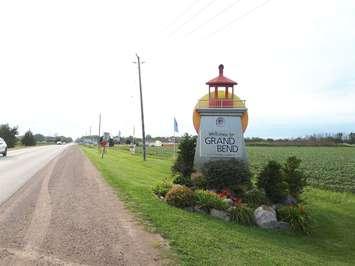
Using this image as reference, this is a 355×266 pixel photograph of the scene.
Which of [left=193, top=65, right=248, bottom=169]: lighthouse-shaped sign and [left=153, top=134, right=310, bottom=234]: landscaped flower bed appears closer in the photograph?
[left=153, top=134, right=310, bottom=234]: landscaped flower bed

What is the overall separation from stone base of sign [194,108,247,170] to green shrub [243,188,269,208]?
2942mm

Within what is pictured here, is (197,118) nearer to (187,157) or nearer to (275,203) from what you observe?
(187,157)

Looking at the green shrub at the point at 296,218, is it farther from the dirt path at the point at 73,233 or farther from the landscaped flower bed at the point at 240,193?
the dirt path at the point at 73,233

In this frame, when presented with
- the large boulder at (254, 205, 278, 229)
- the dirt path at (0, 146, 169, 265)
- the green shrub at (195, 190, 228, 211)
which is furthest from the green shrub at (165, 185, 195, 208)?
the large boulder at (254, 205, 278, 229)

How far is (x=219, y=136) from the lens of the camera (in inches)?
700

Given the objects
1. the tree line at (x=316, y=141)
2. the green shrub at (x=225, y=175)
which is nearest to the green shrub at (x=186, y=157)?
the green shrub at (x=225, y=175)

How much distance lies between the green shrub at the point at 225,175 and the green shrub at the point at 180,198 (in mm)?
2730

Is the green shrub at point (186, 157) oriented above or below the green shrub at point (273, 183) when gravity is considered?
above

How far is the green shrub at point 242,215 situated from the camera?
12.3m

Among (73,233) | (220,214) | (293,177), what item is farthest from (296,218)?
(73,233)

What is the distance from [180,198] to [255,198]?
106 inches

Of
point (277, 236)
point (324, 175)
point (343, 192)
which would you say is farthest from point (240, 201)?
point (324, 175)

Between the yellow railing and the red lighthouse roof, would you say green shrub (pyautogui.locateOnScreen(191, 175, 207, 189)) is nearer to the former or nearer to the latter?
the yellow railing

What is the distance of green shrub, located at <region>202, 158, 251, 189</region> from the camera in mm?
15734
